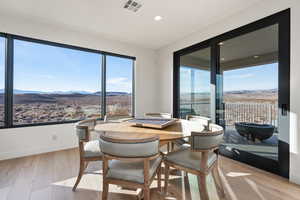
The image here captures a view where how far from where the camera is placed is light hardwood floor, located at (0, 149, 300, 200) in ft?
5.75

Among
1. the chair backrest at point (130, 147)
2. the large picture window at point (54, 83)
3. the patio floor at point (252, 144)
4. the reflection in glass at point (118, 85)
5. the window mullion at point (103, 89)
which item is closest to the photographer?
the chair backrest at point (130, 147)

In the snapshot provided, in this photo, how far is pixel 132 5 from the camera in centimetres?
239

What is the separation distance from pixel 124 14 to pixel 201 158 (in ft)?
8.57

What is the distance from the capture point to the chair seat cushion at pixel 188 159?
1.55 metres

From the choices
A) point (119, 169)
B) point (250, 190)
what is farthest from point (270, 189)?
point (119, 169)

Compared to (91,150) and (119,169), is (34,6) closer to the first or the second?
(91,150)

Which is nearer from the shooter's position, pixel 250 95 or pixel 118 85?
pixel 250 95

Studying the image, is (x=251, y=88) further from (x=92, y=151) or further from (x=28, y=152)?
(x=28, y=152)

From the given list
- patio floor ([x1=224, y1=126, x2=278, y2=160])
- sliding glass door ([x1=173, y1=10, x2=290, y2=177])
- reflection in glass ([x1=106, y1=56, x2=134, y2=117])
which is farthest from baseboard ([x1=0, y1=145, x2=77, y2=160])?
patio floor ([x1=224, y1=126, x2=278, y2=160])

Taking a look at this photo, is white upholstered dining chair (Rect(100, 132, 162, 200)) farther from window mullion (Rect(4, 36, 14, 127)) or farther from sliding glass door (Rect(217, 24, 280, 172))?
window mullion (Rect(4, 36, 14, 127))

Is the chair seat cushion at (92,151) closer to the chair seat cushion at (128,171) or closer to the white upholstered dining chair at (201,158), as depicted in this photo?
the chair seat cushion at (128,171)

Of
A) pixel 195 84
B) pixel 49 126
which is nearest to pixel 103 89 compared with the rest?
pixel 49 126

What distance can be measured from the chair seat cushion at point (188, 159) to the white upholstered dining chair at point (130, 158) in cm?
34

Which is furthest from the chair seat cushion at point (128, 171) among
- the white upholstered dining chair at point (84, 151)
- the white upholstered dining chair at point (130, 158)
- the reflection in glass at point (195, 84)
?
the reflection in glass at point (195, 84)
